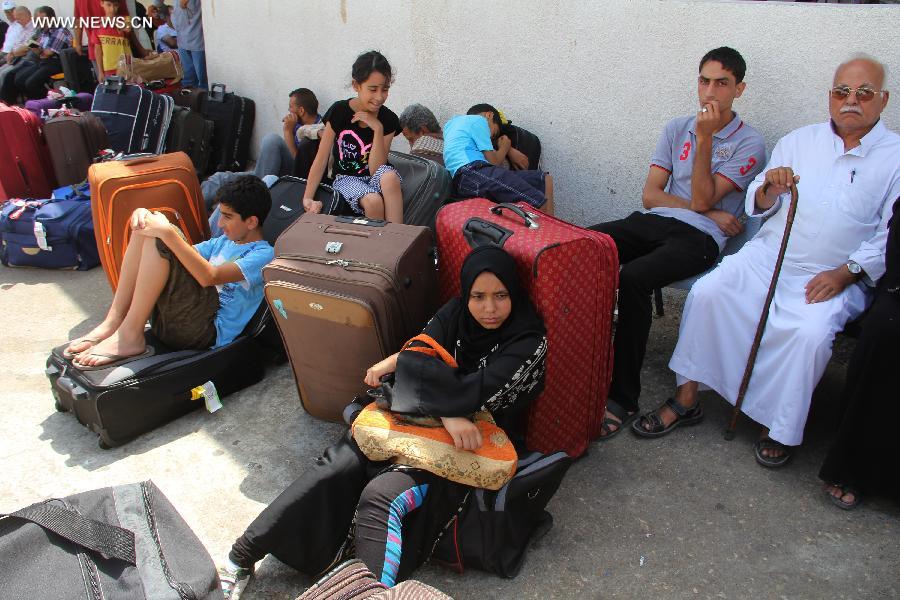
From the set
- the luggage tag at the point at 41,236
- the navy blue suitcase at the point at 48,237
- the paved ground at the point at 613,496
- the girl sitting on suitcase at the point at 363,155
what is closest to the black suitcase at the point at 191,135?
the navy blue suitcase at the point at 48,237

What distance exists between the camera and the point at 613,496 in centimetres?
276

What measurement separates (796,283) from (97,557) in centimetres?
271

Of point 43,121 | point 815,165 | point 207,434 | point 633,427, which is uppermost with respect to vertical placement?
point 815,165

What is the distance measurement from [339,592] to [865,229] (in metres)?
2.40

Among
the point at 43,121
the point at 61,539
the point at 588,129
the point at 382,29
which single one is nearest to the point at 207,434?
the point at 61,539

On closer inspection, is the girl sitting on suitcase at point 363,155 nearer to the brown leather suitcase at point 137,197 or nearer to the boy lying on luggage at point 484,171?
Answer: the boy lying on luggage at point 484,171

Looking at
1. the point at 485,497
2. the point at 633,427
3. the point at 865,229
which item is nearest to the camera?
the point at 485,497

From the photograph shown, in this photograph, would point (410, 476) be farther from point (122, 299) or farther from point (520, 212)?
point (122, 299)

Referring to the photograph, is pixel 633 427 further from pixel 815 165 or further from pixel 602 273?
pixel 815 165

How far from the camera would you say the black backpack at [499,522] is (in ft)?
7.72

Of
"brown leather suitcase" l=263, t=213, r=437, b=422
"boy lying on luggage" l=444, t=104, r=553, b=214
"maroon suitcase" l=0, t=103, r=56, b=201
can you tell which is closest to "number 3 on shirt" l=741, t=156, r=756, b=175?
"boy lying on luggage" l=444, t=104, r=553, b=214

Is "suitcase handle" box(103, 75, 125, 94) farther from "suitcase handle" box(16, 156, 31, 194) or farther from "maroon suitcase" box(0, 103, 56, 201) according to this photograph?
"suitcase handle" box(16, 156, 31, 194)

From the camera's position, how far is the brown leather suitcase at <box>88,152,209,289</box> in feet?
12.6

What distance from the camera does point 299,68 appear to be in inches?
259
